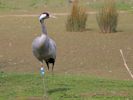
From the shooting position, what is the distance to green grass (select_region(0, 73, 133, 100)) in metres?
11.2

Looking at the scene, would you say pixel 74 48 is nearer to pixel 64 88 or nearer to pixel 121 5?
pixel 64 88

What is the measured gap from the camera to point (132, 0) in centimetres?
4166

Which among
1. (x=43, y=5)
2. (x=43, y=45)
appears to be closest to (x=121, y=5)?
(x=43, y=5)

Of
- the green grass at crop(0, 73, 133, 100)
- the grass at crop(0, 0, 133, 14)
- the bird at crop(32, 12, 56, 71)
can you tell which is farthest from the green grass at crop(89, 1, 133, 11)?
the bird at crop(32, 12, 56, 71)

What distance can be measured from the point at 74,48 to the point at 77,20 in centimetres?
531

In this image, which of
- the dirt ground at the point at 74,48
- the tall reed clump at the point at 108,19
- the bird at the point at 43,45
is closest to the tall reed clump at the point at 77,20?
the dirt ground at the point at 74,48

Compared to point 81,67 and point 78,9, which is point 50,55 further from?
point 78,9

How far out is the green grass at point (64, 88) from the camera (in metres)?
11.2

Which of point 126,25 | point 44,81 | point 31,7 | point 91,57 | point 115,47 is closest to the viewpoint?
point 44,81

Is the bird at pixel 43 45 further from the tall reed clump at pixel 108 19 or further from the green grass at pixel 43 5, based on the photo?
the green grass at pixel 43 5

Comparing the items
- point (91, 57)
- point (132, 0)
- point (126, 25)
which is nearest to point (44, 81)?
point (91, 57)

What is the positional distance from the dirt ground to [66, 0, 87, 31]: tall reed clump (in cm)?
34

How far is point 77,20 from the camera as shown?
2595 cm

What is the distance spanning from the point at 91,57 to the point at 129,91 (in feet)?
23.5
